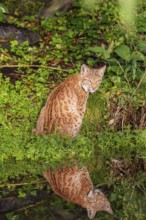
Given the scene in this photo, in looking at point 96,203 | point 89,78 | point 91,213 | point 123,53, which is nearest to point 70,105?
point 89,78

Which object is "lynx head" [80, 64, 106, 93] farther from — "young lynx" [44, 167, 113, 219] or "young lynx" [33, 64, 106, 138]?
"young lynx" [44, 167, 113, 219]

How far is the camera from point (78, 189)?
759 centimetres

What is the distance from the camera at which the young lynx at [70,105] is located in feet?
31.2

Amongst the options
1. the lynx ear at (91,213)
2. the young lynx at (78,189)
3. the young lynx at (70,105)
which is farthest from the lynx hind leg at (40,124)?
the lynx ear at (91,213)

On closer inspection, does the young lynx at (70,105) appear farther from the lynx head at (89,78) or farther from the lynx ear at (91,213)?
the lynx ear at (91,213)

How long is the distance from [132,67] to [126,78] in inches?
7.8

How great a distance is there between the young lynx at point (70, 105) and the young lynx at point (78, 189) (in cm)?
125

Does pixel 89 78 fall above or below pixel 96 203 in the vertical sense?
above

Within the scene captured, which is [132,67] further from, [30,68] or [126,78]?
[30,68]

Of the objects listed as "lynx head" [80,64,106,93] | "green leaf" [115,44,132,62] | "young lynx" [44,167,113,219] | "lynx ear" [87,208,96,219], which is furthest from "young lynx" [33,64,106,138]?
"lynx ear" [87,208,96,219]

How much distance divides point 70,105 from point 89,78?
0.47m

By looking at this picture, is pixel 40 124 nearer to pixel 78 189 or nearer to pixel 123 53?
pixel 123 53

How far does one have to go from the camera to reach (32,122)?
10.2m

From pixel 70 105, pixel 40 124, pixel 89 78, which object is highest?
pixel 89 78
